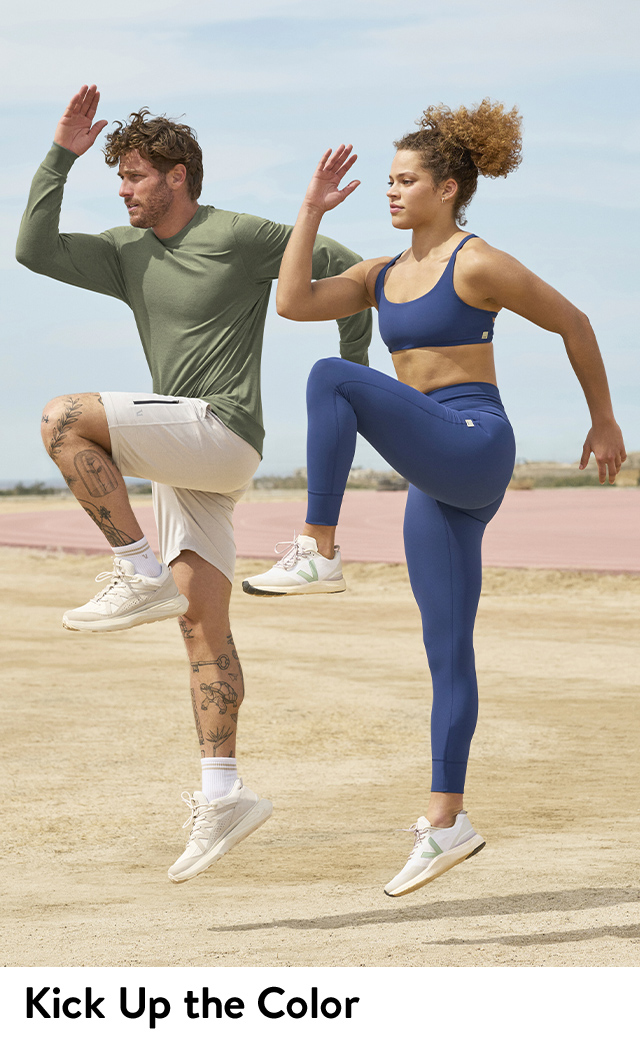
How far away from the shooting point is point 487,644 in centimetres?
1416

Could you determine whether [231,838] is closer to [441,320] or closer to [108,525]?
[108,525]

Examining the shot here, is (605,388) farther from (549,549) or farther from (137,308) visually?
(549,549)

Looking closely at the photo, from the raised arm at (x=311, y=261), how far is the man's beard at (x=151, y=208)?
0.63 metres

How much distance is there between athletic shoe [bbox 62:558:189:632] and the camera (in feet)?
13.1

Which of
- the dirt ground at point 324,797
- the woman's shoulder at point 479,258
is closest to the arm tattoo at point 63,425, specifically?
the woman's shoulder at point 479,258

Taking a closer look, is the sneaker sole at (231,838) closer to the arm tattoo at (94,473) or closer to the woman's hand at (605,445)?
the arm tattoo at (94,473)

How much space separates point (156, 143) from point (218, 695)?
2.07 meters

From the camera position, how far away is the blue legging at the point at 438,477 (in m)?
3.78

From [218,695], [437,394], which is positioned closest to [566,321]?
[437,394]

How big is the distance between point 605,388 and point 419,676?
8666 millimetres

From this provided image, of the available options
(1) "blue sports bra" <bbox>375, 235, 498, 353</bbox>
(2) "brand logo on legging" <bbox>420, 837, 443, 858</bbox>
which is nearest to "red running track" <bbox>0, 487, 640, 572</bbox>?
(2) "brand logo on legging" <bbox>420, 837, 443, 858</bbox>

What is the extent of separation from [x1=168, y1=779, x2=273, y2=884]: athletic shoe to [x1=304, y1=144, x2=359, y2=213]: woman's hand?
7.22 ft

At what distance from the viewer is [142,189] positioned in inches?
176

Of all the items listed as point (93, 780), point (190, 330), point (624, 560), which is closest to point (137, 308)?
point (190, 330)
